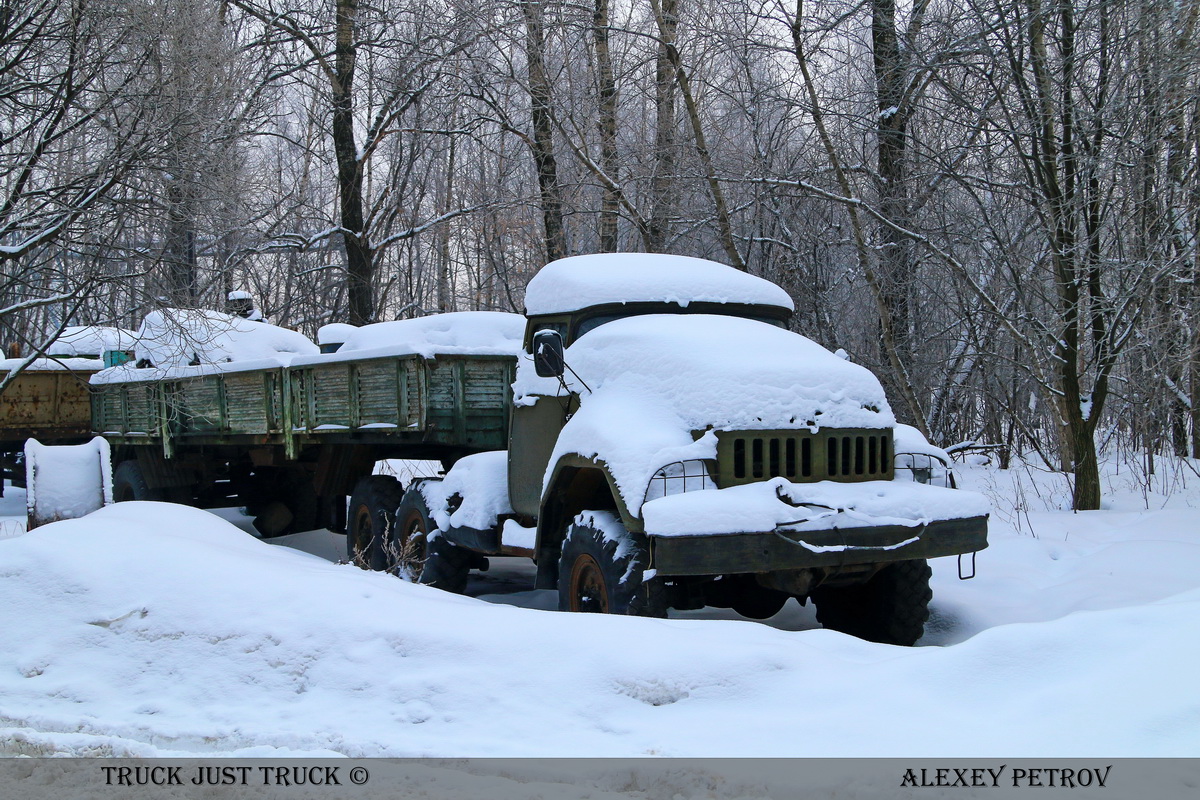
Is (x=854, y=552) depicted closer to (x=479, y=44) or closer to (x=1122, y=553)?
(x=1122, y=553)

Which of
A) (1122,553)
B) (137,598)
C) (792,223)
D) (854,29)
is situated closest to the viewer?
(137,598)

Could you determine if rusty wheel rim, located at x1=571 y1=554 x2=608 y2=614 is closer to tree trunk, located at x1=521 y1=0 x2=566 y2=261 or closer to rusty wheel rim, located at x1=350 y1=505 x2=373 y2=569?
rusty wheel rim, located at x1=350 y1=505 x2=373 y2=569

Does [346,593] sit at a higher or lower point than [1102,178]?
lower

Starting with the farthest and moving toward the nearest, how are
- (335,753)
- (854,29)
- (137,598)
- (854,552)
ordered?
(854,29)
(854,552)
(137,598)
(335,753)

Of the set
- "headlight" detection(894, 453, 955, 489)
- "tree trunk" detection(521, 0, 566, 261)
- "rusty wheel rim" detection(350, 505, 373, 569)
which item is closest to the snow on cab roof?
"headlight" detection(894, 453, 955, 489)

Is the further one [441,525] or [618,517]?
[441,525]

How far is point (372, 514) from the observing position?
8.88 m

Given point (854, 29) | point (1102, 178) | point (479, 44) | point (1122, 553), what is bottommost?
point (1122, 553)

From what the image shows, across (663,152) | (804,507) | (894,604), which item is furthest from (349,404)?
(663,152)

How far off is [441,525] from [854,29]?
764cm

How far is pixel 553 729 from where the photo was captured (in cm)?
363

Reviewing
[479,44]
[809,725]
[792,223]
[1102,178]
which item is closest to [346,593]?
[809,725]

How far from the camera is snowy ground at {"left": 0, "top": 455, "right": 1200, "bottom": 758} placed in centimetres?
344

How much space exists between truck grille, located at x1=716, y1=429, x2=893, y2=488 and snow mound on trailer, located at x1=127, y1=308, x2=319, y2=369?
5.91m
